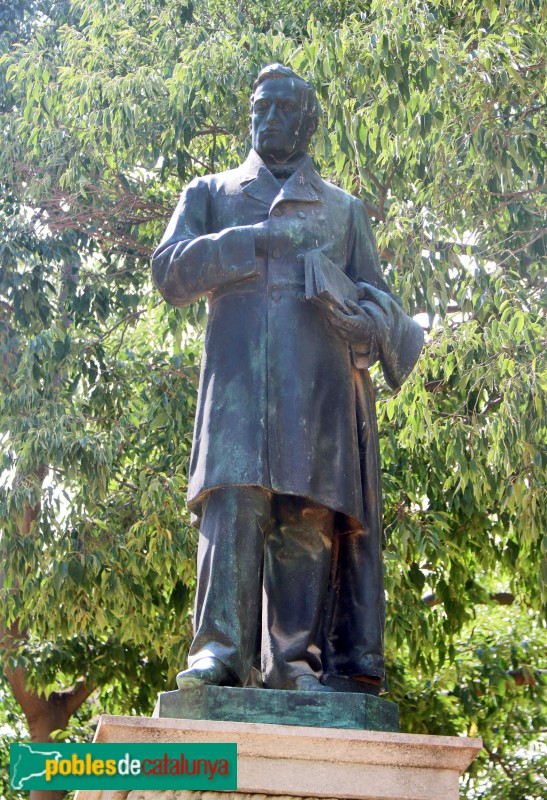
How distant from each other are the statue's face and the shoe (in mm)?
1748

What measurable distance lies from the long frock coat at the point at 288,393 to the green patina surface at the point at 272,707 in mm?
272

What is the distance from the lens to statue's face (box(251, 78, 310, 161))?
4.49 metres

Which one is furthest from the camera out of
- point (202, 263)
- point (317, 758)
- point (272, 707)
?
point (202, 263)

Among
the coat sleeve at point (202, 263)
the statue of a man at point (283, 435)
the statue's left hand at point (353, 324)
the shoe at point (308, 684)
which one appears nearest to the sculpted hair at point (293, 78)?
the statue of a man at point (283, 435)

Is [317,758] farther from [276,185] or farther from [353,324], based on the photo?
[276,185]

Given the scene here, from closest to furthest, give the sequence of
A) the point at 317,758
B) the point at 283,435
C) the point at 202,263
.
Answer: the point at 317,758
the point at 283,435
the point at 202,263

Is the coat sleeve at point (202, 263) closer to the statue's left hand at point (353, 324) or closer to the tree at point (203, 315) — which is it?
the statue's left hand at point (353, 324)

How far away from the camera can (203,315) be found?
9.45 meters

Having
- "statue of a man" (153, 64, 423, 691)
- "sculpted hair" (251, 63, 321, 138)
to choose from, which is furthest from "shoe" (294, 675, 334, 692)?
"sculpted hair" (251, 63, 321, 138)

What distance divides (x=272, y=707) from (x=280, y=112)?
6.46 ft

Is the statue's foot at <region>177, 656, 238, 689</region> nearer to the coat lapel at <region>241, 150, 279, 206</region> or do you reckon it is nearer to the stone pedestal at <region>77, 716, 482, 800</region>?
the stone pedestal at <region>77, 716, 482, 800</region>

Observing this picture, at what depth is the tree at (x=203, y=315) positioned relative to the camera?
8.28 meters

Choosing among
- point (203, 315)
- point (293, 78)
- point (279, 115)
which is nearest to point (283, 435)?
point (279, 115)

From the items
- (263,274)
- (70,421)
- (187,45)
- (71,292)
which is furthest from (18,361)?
(263,274)
